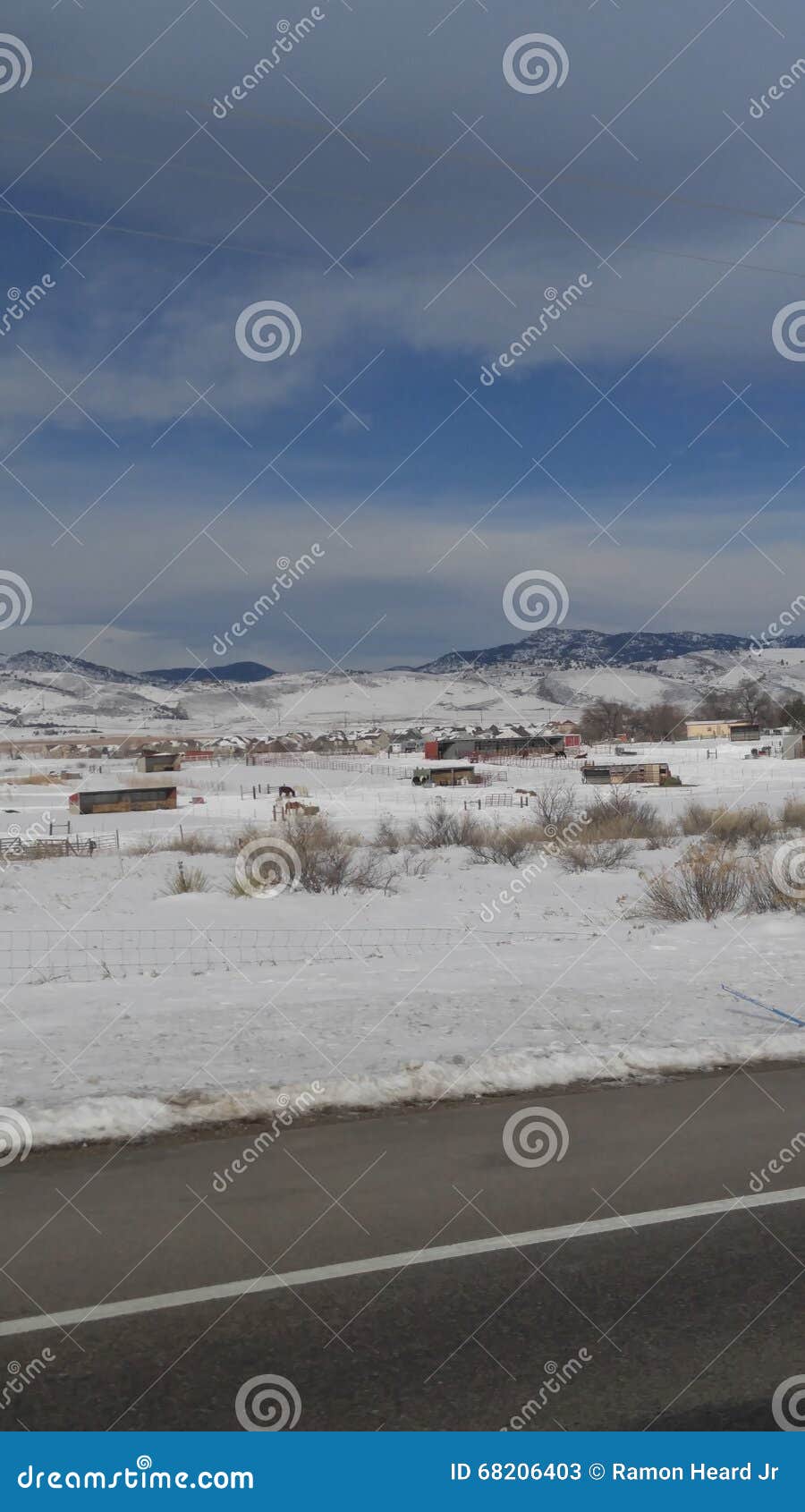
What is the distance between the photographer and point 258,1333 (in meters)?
4.11

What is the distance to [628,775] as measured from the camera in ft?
194

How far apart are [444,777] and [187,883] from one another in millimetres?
40158

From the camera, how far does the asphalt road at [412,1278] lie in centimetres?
369

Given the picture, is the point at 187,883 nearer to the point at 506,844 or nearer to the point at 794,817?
the point at 506,844

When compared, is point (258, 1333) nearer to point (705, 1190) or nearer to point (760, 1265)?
point (760, 1265)

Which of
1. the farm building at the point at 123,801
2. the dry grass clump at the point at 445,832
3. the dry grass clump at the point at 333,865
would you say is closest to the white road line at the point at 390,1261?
the dry grass clump at the point at 333,865

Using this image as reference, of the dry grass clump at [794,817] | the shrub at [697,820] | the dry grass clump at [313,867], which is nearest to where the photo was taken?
the dry grass clump at [313,867]

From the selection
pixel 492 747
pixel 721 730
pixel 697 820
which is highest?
pixel 721 730

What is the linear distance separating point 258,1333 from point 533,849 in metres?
25.8

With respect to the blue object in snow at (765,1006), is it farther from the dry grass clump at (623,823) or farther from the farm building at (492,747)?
the farm building at (492,747)

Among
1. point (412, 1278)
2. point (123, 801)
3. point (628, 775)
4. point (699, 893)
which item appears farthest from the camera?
point (628, 775)

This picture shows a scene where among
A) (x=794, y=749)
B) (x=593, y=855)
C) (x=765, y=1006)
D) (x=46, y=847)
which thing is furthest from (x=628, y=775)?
(x=765, y=1006)

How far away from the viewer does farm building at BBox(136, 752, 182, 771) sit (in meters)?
73.6

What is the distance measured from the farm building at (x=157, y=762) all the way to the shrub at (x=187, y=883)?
162ft
